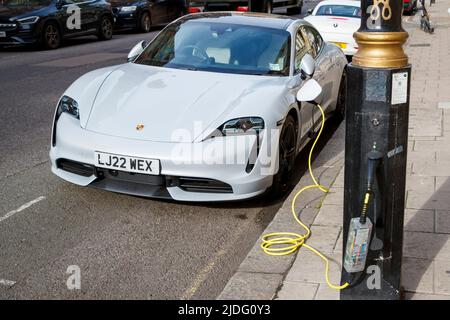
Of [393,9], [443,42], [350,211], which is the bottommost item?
[443,42]

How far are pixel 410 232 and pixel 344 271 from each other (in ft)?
4.08

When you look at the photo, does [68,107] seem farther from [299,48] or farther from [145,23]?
[145,23]

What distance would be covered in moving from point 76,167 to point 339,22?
954 cm

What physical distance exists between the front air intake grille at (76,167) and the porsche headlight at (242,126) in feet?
3.68

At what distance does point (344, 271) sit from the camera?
3.55 meters

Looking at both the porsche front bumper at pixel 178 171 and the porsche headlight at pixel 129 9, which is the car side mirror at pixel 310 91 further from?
the porsche headlight at pixel 129 9

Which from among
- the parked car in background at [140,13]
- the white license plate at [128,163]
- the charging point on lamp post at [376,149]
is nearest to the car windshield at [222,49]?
the white license plate at [128,163]

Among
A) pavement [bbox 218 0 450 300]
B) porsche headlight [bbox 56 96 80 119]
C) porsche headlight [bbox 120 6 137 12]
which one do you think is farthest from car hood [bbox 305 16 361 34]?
porsche headlight [bbox 120 6 137 12]

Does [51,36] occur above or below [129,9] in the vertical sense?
below

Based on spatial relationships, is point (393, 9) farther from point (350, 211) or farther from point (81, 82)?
point (81, 82)

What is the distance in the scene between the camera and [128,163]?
4.94 metres

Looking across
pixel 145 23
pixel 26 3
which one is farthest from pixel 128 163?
pixel 145 23

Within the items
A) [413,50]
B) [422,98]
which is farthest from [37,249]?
[413,50]

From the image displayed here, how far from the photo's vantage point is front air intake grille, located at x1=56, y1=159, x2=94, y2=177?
5213 mm
